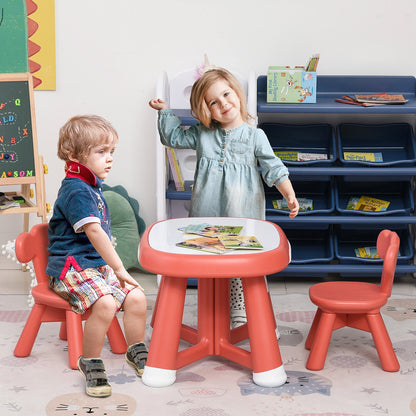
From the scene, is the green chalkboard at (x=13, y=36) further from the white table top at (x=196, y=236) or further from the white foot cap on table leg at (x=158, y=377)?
the white foot cap on table leg at (x=158, y=377)

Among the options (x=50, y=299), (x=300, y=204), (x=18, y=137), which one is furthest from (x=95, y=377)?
(x=300, y=204)

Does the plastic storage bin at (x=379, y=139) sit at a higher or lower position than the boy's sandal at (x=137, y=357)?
higher

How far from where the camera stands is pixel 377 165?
3225mm

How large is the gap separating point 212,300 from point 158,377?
0.34m

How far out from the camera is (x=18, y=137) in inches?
118

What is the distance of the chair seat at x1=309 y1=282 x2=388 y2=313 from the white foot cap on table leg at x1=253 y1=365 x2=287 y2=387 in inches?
11.6

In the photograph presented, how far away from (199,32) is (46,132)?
1000 mm

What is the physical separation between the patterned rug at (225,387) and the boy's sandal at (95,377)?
0.08 ft

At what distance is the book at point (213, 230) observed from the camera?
2244 mm

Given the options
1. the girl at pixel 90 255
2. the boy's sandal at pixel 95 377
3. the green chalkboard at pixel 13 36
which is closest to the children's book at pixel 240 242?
the girl at pixel 90 255

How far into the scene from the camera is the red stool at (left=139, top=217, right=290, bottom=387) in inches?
78.3

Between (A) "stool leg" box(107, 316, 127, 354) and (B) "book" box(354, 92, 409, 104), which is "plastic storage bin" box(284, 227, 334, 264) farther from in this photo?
(A) "stool leg" box(107, 316, 127, 354)

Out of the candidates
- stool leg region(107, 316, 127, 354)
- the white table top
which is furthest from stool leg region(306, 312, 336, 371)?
stool leg region(107, 316, 127, 354)

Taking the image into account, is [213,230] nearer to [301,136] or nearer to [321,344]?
[321,344]
